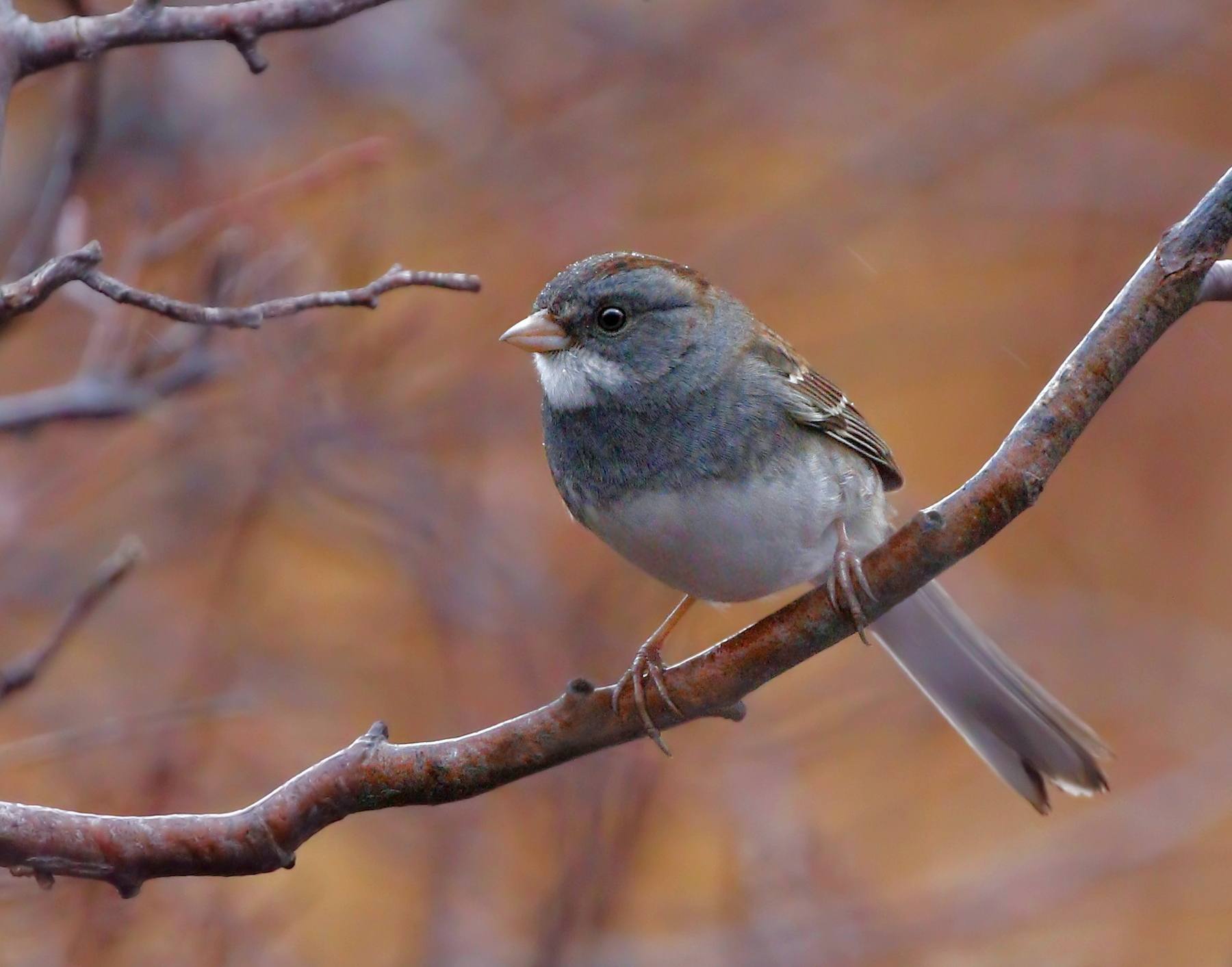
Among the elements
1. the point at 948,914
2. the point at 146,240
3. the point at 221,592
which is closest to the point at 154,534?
the point at 221,592

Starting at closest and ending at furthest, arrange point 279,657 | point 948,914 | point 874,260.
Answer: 1. point 948,914
2. point 279,657
3. point 874,260

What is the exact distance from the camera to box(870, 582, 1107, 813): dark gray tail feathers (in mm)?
2604

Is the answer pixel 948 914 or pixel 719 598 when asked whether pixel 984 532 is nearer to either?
pixel 719 598

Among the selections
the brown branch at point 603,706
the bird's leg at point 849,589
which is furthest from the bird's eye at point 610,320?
the brown branch at point 603,706

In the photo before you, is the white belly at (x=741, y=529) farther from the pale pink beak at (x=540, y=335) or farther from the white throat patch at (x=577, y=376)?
the pale pink beak at (x=540, y=335)

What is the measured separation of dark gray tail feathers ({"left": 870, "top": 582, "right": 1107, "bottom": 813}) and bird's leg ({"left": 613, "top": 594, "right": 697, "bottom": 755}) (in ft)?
1.52

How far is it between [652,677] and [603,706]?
1.35 ft

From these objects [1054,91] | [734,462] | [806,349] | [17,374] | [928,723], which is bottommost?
[17,374]

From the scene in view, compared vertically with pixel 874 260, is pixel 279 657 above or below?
below

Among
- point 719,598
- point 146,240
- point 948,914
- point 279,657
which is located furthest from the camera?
point 279,657

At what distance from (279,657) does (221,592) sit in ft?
2.71

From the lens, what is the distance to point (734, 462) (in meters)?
2.47

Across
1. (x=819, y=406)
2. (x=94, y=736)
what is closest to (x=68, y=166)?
(x=94, y=736)

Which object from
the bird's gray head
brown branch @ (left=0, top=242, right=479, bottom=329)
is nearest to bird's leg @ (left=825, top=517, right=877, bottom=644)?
the bird's gray head
